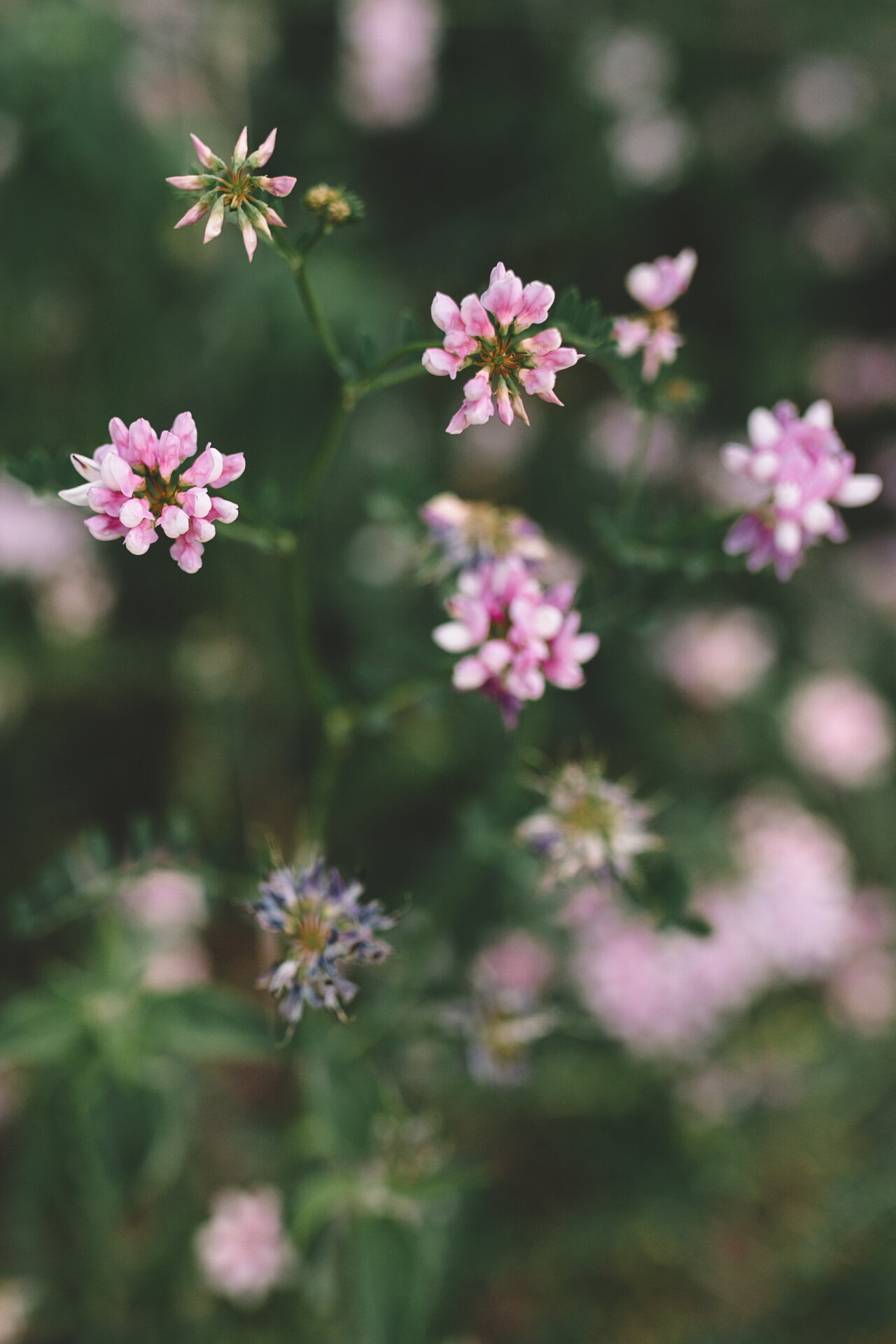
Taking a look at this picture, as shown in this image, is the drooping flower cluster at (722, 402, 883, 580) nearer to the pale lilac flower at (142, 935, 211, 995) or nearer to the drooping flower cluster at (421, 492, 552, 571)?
the drooping flower cluster at (421, 492, 552, 571)

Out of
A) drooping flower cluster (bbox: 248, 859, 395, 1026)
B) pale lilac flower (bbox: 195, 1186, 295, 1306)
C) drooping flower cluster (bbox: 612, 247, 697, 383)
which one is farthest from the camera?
pale lilac flower (bbox: 195, 1186, 295, 1306)

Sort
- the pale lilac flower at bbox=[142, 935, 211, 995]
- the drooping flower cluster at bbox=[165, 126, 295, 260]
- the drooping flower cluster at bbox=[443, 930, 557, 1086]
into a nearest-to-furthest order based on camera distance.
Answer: the drooping flower cluster at bbox=[165, 126, 295, 260] < the drooping flower cluster at bbox=[443, 930, 557, 1086] < the pale lilac flower at bbox=[142, 935, 211, 995]

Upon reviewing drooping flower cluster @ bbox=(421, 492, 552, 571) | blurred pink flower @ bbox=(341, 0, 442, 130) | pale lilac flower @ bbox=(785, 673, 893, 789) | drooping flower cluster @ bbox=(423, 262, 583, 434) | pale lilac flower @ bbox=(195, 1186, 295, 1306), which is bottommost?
pale lilac flower @ bbox=(195, 1186, 295, 1306)

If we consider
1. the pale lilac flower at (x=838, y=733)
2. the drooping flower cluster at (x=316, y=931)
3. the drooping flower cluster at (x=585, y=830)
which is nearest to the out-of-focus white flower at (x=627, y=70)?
the pale lilac flower at (x=838, y=733)

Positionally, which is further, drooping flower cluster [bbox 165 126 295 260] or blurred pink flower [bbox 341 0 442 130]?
blurred pink flower [bbox 341 0 442 130]

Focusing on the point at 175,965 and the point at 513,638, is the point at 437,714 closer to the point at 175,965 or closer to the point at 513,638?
the point at 513,638

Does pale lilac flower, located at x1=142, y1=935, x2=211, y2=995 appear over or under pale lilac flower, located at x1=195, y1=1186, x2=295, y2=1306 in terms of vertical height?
over

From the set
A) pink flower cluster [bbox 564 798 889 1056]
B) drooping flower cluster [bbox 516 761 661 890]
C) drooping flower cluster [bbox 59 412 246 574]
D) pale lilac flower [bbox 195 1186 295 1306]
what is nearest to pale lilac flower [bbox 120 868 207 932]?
pale lilac flower [bbox 195 1186 295 1306]
